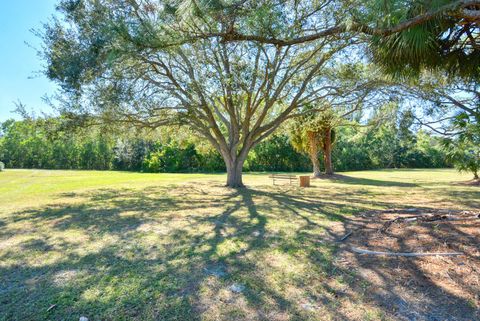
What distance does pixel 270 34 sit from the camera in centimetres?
499

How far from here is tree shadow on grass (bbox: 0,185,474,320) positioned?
2.48m

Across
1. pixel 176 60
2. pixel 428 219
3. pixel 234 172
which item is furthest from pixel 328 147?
pixel 428 219

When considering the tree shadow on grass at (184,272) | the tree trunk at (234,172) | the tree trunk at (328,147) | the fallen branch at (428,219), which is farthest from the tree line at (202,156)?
the fallen branch at (428,219)

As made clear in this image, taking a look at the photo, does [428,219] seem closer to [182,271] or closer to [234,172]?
[182,271]

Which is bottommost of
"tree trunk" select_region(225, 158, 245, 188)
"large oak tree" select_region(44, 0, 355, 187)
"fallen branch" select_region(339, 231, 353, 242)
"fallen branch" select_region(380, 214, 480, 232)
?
"fallen branch" select_region(339, 231, 353, 242)

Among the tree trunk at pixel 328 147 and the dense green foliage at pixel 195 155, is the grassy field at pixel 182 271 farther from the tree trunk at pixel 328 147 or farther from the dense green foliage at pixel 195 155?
the dense green foliage at pixel 195 155

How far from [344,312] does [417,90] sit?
9233 mm

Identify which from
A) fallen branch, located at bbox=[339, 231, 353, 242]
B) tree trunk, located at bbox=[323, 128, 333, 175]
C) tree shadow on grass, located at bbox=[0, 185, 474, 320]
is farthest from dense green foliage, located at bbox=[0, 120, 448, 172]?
fallen branch, located at bbox=[339, 231, 353, 242]

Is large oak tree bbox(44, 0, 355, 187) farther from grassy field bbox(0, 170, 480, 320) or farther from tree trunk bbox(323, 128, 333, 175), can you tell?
tree trunk bbox(323, 128, 333, 175)

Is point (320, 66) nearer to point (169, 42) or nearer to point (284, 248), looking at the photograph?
point (169, 42)

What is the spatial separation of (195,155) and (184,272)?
98.1 ft

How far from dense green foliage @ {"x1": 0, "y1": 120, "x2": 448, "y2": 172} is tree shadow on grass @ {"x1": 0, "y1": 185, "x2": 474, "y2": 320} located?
925 inches

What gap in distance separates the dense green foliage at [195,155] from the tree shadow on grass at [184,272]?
23.5 metres

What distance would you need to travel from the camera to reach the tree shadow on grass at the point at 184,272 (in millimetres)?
2480
